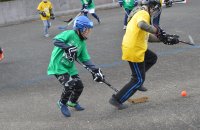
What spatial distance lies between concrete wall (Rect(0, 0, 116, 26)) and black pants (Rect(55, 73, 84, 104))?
11490mm

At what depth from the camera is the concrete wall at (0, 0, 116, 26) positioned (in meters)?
17.6

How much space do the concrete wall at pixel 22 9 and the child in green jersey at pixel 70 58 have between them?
1148 cm

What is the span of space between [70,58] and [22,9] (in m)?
12.2

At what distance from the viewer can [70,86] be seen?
6.45 meters

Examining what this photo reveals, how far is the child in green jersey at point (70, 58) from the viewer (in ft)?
20.8

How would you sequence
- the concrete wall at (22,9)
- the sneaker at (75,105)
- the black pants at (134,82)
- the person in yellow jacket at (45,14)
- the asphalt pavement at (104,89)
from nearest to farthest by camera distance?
the asphalt pavement at (104,89)
the black pants at (134,82)
the sneaker at (75,105)
the person in yellow jacket at (45,14)
the concrete wall at (22,9)

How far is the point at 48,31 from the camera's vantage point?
14914 millimetres

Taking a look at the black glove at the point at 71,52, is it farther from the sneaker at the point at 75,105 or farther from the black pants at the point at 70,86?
the sneaker at the point at 75,105

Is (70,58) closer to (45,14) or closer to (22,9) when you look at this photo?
(45,14)

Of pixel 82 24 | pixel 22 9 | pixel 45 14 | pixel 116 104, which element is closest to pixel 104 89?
pixel 116 104

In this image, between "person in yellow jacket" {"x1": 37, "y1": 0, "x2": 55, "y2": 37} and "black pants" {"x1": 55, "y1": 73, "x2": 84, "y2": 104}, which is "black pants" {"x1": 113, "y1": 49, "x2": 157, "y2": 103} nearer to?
"black pants" {"x1": 55, "y1": 73, "x2": 84, "y2": 104}

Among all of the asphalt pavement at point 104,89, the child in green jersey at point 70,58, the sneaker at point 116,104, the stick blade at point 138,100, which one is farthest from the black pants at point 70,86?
the stick blade at point 138,100

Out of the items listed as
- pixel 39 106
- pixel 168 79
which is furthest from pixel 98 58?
pixel 39 106

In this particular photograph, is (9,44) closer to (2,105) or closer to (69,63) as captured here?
(2,105)
